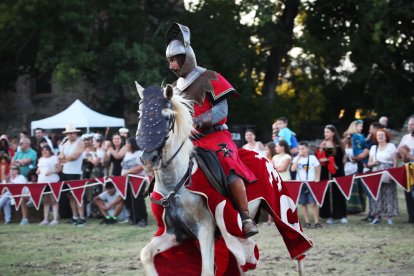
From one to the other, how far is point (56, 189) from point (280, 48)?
21.0 metres

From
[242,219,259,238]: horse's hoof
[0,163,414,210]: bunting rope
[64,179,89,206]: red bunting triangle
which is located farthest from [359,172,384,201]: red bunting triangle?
[242,219,259,238]: horse's hoof

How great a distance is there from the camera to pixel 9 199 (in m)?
14.6

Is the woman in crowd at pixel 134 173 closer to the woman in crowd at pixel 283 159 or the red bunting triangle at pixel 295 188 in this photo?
the woman in crowd at pixel 283 159

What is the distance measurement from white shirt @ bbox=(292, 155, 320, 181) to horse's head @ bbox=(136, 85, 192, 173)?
266 inches

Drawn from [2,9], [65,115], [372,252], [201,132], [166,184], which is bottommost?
[372,252]

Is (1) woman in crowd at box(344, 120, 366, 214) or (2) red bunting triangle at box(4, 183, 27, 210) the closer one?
(1) woman in crowd at box(344, 120, 366, 214)

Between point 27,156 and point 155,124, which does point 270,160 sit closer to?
point 27,156

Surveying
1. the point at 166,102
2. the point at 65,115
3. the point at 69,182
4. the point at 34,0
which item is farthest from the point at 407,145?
the point at 34,0

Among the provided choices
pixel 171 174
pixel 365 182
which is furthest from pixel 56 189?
pixel 171 174

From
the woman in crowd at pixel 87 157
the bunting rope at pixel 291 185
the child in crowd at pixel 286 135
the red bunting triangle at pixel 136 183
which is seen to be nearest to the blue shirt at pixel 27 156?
the bunting rope at pixel 291 185

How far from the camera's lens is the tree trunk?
107 ft

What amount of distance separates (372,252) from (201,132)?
4095 millimetres

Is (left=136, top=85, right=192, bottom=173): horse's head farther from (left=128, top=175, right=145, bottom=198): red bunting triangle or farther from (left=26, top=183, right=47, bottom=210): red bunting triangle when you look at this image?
(left=26, top=183, right=47, bottom=210): red bunting triangle

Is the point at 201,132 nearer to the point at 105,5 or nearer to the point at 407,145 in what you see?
the point at 407,145
